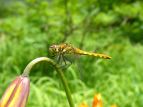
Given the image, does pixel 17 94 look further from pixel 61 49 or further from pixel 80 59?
pixel 80 59

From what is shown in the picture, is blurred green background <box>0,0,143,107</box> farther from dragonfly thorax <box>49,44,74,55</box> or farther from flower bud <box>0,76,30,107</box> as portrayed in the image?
flower bud <box>0,76,30,107</box>

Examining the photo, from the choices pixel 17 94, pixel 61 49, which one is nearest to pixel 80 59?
pixel 61 49

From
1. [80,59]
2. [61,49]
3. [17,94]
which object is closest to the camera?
[17,94]

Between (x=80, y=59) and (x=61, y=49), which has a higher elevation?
(x=61, y=49)

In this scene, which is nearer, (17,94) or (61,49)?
(17,94)

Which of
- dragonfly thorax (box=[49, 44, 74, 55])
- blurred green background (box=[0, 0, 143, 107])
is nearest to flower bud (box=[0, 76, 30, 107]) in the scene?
dragonfly thorax (box=[49, 44, 74, 55])

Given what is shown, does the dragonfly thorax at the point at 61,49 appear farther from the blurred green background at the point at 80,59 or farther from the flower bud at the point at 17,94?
the blurred green background at the point at 80,59
